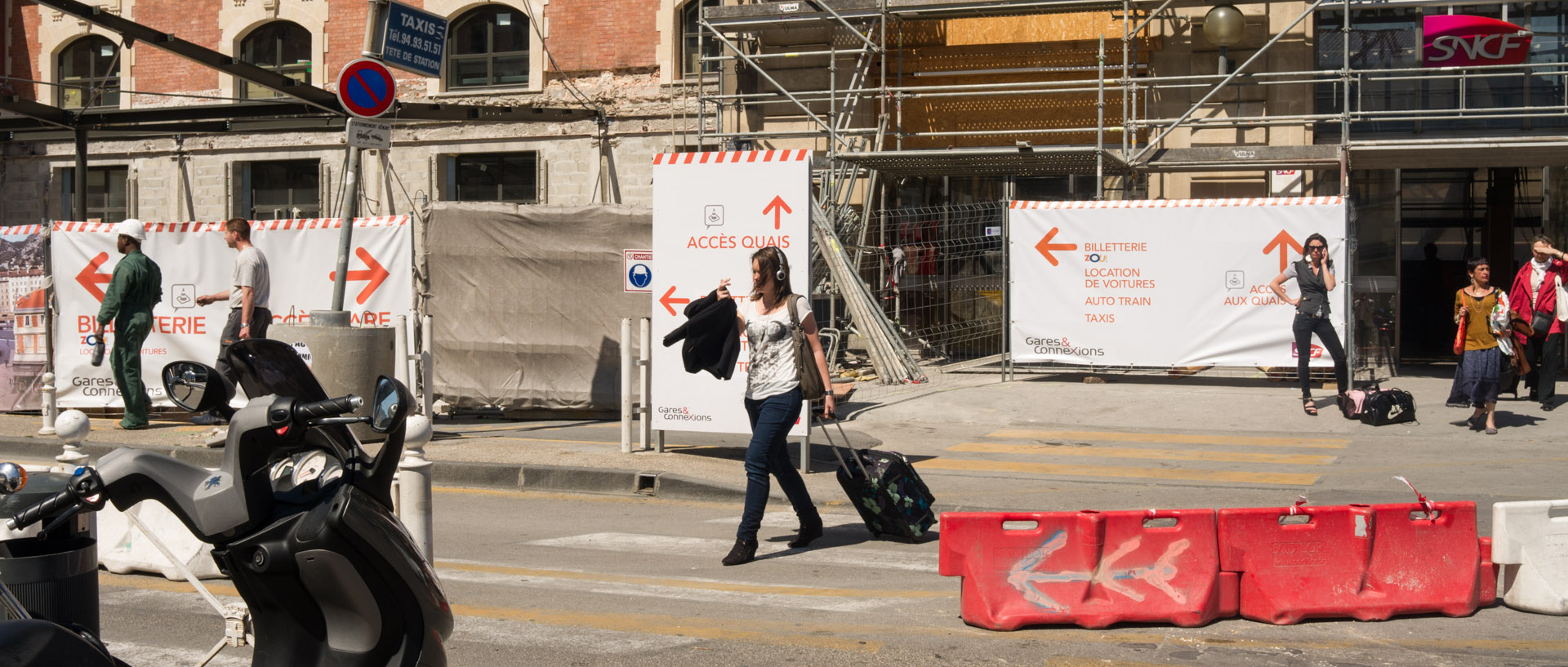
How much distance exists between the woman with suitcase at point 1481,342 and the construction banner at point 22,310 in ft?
43.9

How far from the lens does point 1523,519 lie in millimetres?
6070

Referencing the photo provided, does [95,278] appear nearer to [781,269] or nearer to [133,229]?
[133,229]

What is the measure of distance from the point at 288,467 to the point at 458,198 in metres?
19.9

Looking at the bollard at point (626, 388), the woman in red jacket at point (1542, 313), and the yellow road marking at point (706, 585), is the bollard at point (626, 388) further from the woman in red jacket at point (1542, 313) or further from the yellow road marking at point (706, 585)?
the woman in red jacket at point (1542, 313)

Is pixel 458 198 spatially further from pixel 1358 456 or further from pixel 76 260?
pixel 1358 456

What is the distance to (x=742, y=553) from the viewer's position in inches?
285

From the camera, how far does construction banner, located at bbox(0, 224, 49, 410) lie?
13.5 metres

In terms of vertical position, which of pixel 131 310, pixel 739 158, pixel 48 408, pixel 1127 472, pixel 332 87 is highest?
pixel 332 87

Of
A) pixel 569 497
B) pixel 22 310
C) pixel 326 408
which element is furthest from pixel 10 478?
pixel 22 310

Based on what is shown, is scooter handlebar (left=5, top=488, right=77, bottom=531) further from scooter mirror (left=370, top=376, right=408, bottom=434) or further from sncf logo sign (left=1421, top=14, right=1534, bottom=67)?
sncf logo sign (left=1421, top=14, right=1534, bottom=67)

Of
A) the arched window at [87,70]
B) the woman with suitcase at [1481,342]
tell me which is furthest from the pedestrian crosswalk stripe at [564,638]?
the arched window at [87,70]

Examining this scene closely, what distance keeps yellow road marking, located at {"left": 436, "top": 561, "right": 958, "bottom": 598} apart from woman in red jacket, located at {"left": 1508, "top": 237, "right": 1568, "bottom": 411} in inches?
364

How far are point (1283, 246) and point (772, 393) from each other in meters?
8.78

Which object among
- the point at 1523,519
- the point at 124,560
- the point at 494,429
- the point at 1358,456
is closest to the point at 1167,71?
the point at 1358,456
